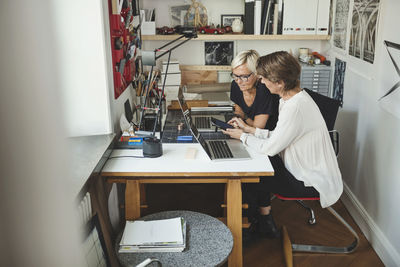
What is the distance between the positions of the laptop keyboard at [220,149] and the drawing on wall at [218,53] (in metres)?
1.70

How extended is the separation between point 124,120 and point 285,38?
1.77m

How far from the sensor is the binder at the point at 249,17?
3.53 metres

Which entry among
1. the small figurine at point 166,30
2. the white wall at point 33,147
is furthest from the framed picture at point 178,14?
the white wall at point 33,147

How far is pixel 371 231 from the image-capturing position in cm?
256

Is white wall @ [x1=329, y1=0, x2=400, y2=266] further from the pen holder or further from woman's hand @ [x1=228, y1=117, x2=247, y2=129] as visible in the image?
the pen holder

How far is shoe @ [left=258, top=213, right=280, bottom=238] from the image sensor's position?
8.50ft

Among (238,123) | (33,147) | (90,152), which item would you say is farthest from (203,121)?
(33,147)

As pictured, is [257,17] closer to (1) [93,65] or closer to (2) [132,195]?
(1) [93,65]

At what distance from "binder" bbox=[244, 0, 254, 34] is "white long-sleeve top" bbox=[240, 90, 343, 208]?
1.54 meters

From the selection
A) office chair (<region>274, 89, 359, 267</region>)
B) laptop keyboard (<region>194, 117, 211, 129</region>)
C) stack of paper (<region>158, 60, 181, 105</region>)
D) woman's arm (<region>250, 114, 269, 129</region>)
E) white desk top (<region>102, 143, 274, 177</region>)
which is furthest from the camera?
stack of paper (<region>158, 60, 181, 105</region>)

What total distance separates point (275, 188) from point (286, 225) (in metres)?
0.63

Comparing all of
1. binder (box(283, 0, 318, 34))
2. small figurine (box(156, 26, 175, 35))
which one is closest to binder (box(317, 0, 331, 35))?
binder (box(283, 0, 318, 34))

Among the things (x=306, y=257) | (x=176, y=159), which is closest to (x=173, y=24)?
(x=176, y=159)

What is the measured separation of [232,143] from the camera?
2.36 metres
